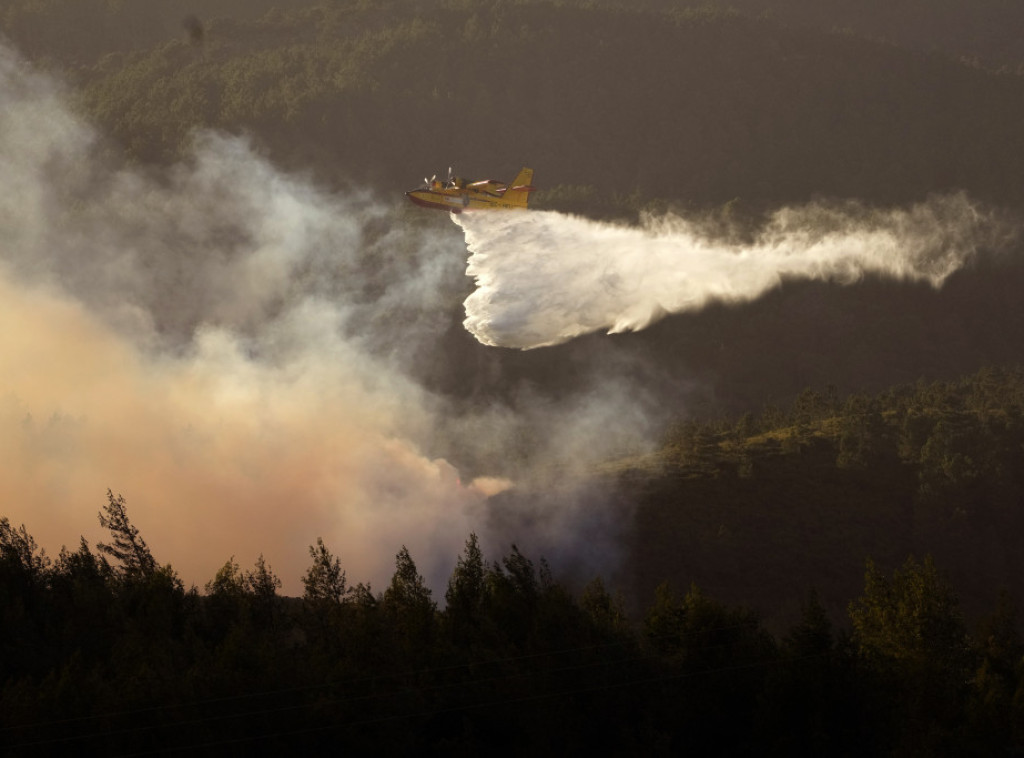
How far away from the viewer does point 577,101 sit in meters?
174

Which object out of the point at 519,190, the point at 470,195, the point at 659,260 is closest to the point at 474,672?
the point at 470,195

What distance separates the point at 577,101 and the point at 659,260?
65.2 m

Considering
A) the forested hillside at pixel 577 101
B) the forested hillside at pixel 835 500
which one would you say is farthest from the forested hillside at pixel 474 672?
the forested hillside at pixel 577 101

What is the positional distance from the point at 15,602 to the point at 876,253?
109 metres

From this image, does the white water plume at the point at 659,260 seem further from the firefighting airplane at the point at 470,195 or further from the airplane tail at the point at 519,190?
the airplane tail at the point at 519,190

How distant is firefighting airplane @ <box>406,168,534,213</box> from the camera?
297 ft

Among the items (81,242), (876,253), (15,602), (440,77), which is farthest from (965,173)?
(15,602)

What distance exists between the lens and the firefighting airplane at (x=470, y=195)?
9044 cm

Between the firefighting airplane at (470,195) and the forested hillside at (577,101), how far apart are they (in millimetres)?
57674

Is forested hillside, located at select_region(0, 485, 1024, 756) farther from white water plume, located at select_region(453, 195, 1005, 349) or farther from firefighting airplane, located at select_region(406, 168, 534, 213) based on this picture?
firefighting airplane, located at select_region(406, 168, 534, 213)

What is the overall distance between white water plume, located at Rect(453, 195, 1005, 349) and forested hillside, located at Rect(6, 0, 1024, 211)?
1450 cm

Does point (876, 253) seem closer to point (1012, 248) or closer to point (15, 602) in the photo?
point (1012, 248)

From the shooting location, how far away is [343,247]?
455ft

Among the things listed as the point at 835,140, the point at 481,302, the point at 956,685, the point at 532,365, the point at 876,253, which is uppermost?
the point at 835,140
